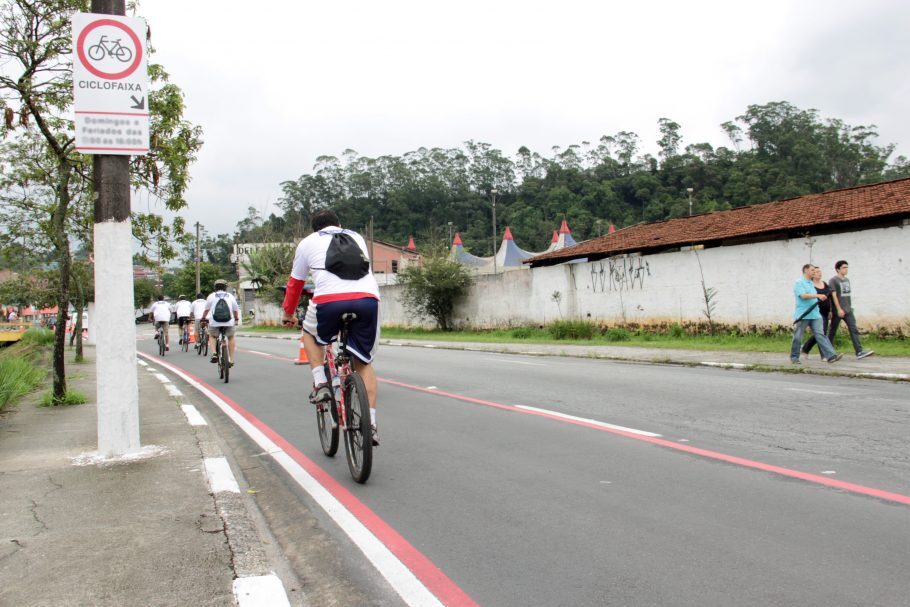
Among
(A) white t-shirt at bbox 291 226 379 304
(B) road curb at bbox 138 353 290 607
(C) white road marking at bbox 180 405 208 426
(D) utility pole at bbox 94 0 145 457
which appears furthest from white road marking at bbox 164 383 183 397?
(A) white t-shirt at bbox 291 226 379 304

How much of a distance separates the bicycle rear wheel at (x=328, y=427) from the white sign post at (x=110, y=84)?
103 inches

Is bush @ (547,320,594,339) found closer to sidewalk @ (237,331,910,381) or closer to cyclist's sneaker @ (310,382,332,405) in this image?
sidewalk @ (237,331,910,381)

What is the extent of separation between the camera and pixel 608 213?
8062 cm

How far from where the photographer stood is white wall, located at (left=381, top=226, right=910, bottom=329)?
15.9 m

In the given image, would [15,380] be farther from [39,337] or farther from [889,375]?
[39,337]

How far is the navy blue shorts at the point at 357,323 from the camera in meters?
5.05

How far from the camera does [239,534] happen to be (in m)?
3.96

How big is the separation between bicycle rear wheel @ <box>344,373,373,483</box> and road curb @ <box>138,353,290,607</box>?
32.8 inches

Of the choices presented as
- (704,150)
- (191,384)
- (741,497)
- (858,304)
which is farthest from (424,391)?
(704,150)

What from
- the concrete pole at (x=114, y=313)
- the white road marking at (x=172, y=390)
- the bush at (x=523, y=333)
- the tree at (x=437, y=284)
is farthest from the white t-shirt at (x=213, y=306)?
the tree at (x=437, y=284)

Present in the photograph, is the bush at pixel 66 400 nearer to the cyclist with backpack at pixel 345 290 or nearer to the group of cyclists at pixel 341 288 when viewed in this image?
the group of cyclists at pixel 341 288

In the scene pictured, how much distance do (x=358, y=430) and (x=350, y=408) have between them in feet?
0.72

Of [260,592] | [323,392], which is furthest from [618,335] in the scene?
[260,592]

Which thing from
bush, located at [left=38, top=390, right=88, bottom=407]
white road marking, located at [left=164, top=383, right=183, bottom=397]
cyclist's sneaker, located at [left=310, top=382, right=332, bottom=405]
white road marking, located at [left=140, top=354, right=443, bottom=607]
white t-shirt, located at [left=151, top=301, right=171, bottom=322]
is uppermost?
white t-shirt, located at [left=151, top=301, right=171, bottom=322]
